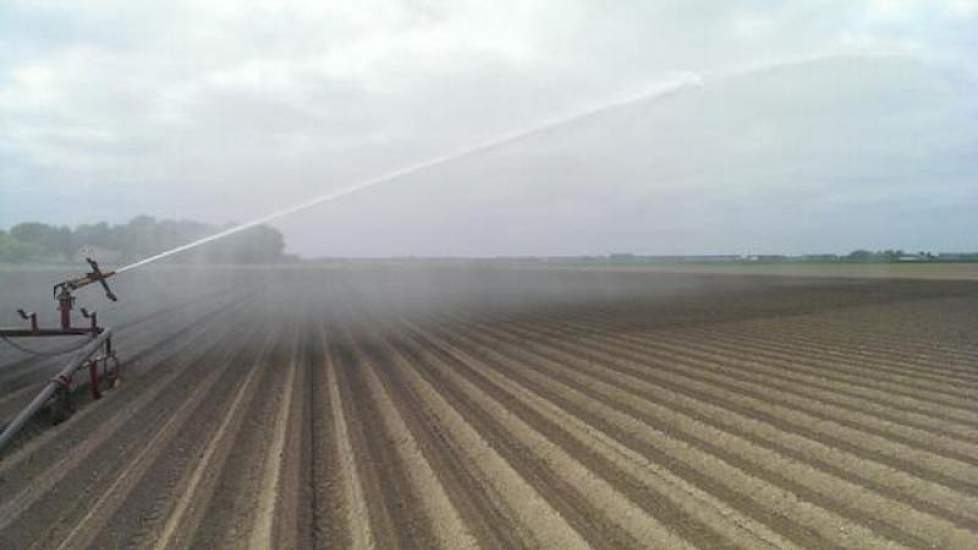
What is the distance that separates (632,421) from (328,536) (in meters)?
4.29

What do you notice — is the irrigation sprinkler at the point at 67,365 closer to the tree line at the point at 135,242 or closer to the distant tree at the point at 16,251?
the tree line at the point at 135,242

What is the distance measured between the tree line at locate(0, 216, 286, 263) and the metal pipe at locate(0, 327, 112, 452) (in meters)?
52.1

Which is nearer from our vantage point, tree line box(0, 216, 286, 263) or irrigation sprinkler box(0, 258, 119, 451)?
irrigation sprinkler box(0, 258, 119, 451)

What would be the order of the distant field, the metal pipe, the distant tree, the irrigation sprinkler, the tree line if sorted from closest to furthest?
the metal pipe
the irrigation sprinkler
the distant field
the tree line
the distant tree

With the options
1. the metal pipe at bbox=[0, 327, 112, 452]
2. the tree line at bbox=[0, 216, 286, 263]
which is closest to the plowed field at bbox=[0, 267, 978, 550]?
the metal pipe at bbox=[0, 327, 112, 452]

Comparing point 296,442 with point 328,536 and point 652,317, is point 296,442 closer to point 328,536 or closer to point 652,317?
point 328,536

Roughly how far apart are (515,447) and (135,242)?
69.3 m

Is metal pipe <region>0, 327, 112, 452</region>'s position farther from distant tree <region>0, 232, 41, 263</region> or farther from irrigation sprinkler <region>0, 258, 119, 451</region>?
distant tree <region>0, 232, 41, 263</region>

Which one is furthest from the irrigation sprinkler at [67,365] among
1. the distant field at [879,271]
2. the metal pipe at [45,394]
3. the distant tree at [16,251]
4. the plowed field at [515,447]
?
the distant tree at [16,251]

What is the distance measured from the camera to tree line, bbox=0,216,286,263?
63219mm

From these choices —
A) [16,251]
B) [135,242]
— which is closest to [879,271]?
[135,242]

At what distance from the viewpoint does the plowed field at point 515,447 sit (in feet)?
16.9

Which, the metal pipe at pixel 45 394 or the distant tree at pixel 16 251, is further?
the distant tree at pixel 16 251

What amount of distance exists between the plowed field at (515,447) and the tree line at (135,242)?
5302cm
